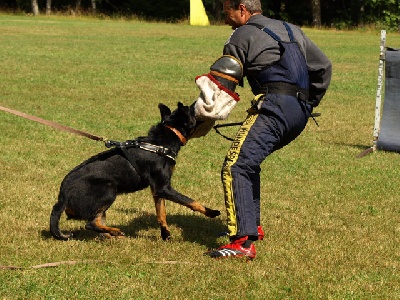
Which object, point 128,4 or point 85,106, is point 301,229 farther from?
point 128,4

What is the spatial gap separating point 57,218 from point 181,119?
54.6 inches

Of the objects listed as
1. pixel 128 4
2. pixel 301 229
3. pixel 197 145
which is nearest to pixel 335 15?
pixel 128 4

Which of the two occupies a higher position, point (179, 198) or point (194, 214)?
point (179, 198)

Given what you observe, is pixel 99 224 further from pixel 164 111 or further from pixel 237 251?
pixel 237 251

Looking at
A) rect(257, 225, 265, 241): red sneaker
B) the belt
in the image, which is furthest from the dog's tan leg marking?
the belt

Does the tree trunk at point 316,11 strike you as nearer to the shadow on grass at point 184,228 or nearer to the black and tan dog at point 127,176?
the shadow on grass at point 184,228

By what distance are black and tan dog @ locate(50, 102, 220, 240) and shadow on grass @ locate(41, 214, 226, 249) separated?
374 mm

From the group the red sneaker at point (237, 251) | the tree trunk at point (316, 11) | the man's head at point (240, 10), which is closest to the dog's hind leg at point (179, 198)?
the red sneaker at point (237, 251)

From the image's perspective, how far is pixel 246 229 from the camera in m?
5.99

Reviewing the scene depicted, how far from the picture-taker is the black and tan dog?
6383 millimetres

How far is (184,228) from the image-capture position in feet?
23.9

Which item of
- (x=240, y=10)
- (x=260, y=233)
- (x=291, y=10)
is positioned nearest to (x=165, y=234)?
(x=260, y=233)

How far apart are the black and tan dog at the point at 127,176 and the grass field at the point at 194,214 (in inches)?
11.8

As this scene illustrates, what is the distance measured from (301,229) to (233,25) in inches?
88.2
